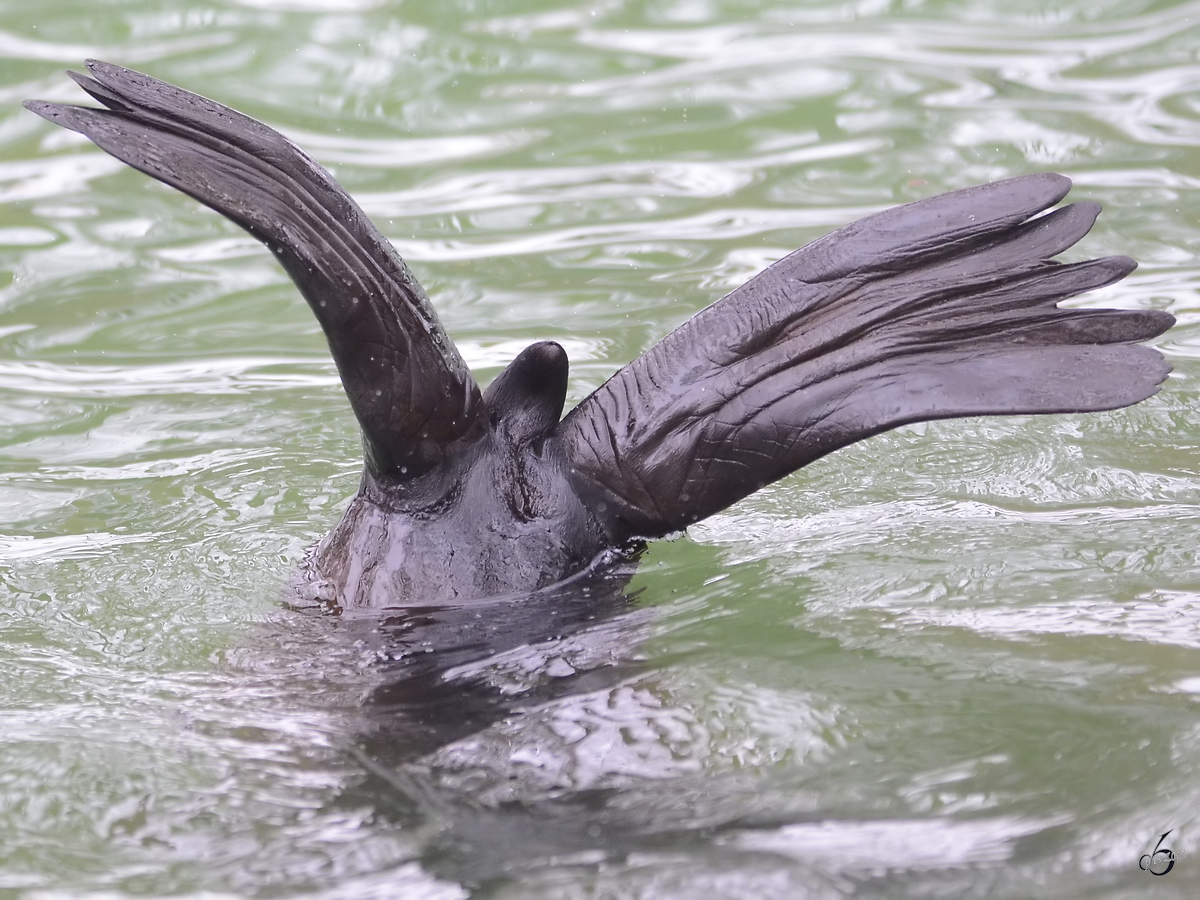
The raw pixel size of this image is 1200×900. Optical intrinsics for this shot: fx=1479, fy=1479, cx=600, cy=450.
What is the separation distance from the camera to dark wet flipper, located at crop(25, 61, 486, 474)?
255cm

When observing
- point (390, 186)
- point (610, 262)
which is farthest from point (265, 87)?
point (610, 262)

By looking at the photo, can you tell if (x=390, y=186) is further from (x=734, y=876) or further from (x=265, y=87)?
(x=734, y=876)

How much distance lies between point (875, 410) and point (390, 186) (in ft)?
15.2

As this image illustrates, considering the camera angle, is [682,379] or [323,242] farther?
[682,379]

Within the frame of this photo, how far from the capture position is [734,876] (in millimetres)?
2119
